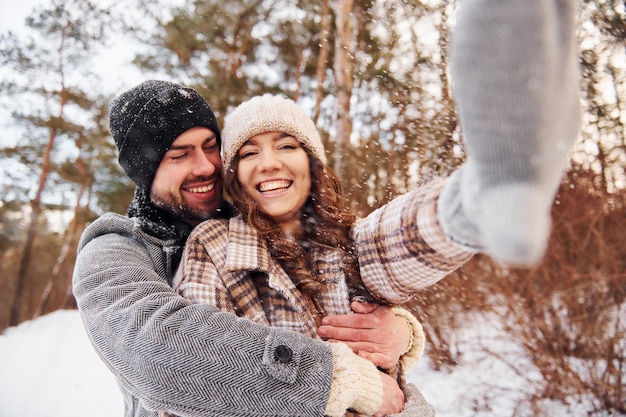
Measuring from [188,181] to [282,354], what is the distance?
40.5 inches

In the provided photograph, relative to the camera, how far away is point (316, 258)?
5.44 ft

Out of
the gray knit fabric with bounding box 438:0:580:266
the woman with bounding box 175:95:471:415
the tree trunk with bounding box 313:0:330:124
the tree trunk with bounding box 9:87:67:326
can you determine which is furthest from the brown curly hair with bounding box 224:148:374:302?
the tree trunk with bounding box 9:87:67:326

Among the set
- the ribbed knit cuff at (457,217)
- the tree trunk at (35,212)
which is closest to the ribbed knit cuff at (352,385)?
the ribbed knit cuff at (457,217)

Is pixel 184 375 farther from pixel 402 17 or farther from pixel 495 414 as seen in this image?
pixel 495 414

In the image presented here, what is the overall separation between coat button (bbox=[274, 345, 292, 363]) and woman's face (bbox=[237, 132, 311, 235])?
622 mm

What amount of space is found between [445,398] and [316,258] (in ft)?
13.7

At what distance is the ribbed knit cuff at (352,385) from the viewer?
121 centimetres

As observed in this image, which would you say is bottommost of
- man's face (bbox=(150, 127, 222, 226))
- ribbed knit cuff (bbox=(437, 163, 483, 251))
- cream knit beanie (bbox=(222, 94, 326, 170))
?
man's face (bbox=(150, 127, 222, 226))

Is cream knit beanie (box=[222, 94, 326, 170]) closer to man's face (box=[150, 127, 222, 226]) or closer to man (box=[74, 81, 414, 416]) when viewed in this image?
man's face (box=[150, 127, 222, 226])

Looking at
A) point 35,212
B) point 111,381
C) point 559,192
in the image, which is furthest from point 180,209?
point 35,212

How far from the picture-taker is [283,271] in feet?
5.20

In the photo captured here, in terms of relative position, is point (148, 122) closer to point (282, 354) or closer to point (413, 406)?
point (282, 354)

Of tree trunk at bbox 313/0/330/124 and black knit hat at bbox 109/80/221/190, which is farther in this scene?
tree trunk at bbox 313/0/330/124

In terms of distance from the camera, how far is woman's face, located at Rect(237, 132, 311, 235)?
5.49ft
